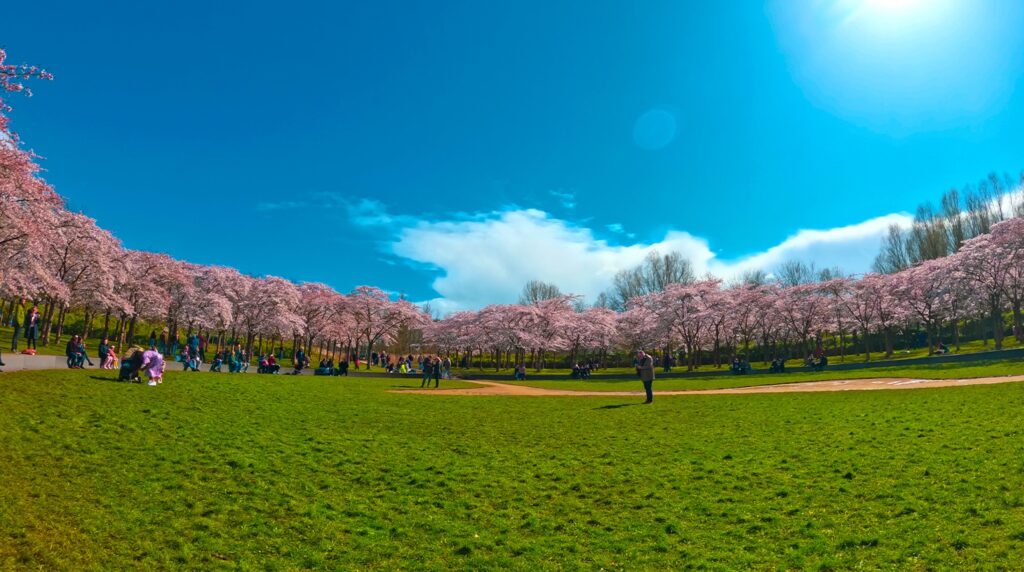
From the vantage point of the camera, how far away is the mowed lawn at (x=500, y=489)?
8258 mm

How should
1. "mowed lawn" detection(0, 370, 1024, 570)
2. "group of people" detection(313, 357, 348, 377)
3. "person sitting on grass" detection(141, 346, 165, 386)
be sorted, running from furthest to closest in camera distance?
"group of people" detection(313, 357, 348, 377)
"person sitting on grass" detection(141, 346, 165, 386)
"mowed lawn" detection(0, 370, 1024, 570)

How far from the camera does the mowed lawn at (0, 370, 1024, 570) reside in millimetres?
8258

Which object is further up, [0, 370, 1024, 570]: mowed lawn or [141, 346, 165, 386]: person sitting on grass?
[141, 346, 165, 386]: person sitting on grass

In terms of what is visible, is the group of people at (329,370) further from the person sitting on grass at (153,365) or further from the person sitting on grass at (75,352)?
the person sitting on grass at (153,365)

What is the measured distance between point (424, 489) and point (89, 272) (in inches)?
2022

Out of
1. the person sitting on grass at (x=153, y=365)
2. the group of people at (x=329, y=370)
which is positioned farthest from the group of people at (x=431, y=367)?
the person sitting on grass at (x=153, y=365)

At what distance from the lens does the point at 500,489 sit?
11445 millimetres

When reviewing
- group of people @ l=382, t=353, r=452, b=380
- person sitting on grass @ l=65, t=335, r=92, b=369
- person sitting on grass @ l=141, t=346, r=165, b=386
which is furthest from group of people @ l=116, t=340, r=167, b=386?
group of people @ l=382, t=353, r=452, b=380

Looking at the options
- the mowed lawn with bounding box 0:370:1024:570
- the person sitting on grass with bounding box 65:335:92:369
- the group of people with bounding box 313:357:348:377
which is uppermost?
the person sitting on grass with bounding box 65:335:92:369

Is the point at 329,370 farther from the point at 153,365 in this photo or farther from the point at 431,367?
the point at 153,365

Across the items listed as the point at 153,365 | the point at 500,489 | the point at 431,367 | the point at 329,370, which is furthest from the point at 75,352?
the point at 500,489

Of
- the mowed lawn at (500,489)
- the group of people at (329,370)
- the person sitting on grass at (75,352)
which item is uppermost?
the person sitting on grass at (75,352)

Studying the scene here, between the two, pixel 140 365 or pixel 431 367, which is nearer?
pixel 140 365

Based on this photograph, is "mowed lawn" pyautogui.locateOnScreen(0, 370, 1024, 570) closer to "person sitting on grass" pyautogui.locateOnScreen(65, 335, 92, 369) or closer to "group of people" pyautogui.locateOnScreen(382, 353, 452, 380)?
"person sitting on grass" pyautogui.locateOnScreen(65, 335, 92, 369)
